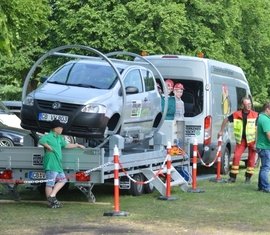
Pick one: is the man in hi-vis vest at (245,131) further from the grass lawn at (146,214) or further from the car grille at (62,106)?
the car grille at (62,106)

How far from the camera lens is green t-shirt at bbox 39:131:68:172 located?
11475 mm

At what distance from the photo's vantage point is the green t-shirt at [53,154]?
11475 mm

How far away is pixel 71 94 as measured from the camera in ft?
41.7

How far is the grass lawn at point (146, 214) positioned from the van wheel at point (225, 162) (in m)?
4.20

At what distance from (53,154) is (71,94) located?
1582 millimetres

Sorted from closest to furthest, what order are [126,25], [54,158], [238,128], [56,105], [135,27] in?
[54,158]
[56,105]
[238,128]
[135,27]
[126,25]

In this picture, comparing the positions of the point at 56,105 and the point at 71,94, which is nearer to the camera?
the point at 56,105

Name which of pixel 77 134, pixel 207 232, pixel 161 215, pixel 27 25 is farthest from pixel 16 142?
pixel 207 232

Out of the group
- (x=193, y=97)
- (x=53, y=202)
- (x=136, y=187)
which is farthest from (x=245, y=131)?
(x=53, y=202)

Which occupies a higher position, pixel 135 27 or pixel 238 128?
pixel 135 27

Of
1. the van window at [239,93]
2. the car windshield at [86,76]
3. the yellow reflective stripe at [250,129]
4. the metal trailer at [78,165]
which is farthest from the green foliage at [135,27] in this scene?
the metal trailer at [78,165]

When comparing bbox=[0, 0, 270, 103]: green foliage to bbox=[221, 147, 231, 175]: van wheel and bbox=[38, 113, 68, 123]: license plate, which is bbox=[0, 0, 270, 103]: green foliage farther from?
bbox=[38, 113, 68, 123]: license plate

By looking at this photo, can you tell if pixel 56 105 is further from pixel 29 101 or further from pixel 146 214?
pixel 146 214

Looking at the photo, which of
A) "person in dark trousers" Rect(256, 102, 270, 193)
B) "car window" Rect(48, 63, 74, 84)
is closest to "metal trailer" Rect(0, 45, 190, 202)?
"car window" Rect(48, 63, 74, 84)
